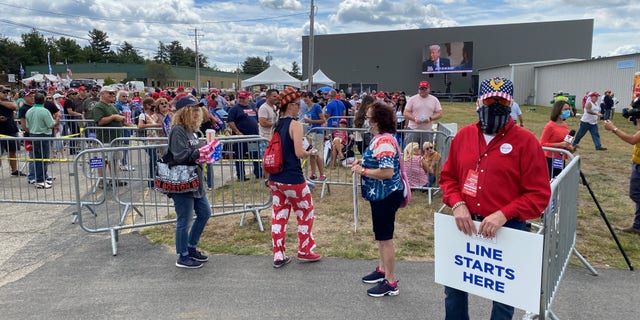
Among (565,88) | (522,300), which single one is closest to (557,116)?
(522,300)

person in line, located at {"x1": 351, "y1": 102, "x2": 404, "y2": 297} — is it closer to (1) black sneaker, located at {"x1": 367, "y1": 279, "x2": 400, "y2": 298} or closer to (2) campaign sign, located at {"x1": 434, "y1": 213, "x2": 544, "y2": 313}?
(1) black sneaker, located at {"x1": 367, "y1": 279, "x2": 400, "y2": 298}

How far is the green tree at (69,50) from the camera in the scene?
100250mm

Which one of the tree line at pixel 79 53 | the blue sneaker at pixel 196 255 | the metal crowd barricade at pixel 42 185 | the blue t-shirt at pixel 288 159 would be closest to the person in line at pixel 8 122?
Answer: the metal crowd barricade at pixel 42 185

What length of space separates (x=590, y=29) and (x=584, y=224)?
177 ft

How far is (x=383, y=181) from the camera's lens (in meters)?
3.89

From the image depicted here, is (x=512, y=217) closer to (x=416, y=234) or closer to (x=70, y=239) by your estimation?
(x=416, y=234)

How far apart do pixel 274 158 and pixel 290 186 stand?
1.13ft

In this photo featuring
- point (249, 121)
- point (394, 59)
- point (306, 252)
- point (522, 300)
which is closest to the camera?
point (522, 300)

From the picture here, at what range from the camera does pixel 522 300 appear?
2561 mm

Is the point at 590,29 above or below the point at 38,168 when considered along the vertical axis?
above

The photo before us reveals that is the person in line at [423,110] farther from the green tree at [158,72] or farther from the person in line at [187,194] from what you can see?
the green tree at [158,72]

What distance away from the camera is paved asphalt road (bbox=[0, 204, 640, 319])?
12.5 ft

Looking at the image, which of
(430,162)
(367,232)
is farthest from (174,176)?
(430,162)

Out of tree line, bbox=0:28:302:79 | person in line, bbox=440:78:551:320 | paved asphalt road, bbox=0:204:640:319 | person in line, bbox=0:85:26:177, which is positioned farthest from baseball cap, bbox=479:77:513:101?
tree line, bbox=0:28:302:79
